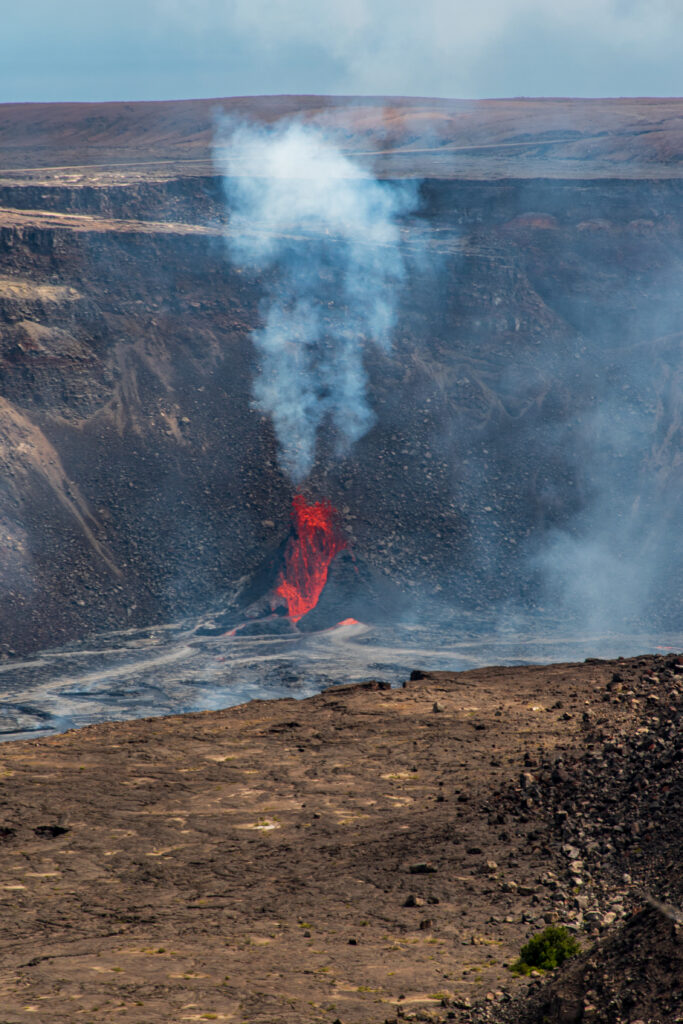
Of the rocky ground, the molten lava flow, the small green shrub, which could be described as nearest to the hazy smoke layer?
the molten lava flow

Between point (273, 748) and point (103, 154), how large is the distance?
54.9 meters

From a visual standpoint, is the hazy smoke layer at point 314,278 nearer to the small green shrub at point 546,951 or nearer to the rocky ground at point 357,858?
the rocky ground at point 357,858

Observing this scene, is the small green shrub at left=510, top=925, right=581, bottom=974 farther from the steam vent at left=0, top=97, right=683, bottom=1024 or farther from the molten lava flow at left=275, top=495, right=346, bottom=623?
the molten lava flow at left=275, top=495, right=346, bottom=623

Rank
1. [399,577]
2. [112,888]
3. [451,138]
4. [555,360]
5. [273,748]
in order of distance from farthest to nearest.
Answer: [451,138] < [555,360] < [399,577] < [273,748] < [112,888]

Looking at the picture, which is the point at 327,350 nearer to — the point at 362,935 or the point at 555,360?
the point at 555,360

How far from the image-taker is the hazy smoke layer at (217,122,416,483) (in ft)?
131

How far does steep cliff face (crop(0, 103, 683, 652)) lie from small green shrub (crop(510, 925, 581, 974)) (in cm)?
2279

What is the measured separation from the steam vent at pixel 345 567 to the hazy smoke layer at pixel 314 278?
21 centimetres

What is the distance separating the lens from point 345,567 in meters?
33.3

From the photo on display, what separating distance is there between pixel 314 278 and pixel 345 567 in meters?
17.4

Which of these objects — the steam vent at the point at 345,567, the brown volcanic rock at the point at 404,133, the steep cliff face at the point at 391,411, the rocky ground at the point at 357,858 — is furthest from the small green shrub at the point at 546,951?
the brown volcanic rock at the point at 404,133

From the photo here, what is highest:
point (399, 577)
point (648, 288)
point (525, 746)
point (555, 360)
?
point (648, 288)

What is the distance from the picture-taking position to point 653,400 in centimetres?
4159

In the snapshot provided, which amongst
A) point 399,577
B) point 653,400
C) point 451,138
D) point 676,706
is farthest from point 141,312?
point 676,706
